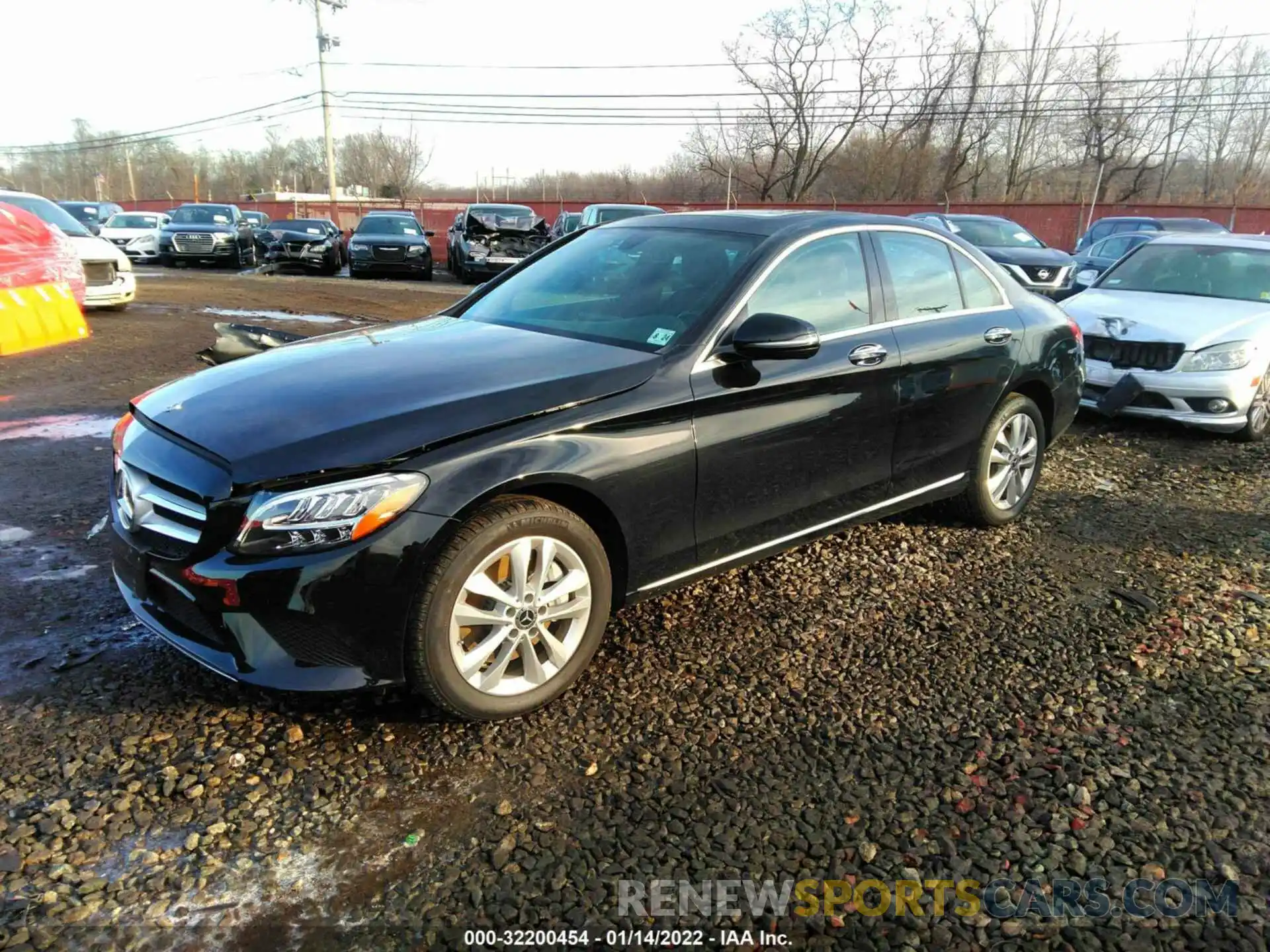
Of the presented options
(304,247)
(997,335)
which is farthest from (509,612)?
(304,247)

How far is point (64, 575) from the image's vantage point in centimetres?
377

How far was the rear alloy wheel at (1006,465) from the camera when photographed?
4531 mm

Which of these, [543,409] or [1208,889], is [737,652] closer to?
[543,409]

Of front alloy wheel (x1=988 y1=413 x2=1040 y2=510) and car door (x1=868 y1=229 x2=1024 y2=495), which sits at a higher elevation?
car door (x1=868 y1=229 x2=1024 y2=495)

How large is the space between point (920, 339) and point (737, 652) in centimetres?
174

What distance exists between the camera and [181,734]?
8.91 feet

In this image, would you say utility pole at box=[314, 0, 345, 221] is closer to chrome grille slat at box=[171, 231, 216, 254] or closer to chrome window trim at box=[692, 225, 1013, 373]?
chrome grille slat at box=[171, 231, 216, 254]

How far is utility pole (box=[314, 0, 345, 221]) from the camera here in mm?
37594

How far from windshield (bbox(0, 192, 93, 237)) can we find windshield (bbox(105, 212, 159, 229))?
13629 millimetres

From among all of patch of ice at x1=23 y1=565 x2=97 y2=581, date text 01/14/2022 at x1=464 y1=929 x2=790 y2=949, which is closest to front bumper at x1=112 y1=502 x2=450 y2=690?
date text 01/14/2022 at x1=464 y1=929 x2=790 y2=949

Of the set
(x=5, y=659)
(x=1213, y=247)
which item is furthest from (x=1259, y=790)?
(x=1213, y=247)

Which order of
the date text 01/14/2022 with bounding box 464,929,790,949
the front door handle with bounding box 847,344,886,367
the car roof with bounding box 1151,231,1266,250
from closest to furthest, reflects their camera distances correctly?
the date text 01/14/2022 with bounding box 464,929,790,949
the front door handle with bounding box 847,344,886,367
the car roof with bounding box 1151,231,1266,250

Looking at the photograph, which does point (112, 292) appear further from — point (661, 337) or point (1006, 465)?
point (1006, 465)

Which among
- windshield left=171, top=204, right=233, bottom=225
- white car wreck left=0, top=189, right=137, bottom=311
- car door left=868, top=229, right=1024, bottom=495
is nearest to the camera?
car door left=868, top=229, right=1024, bottom=495
